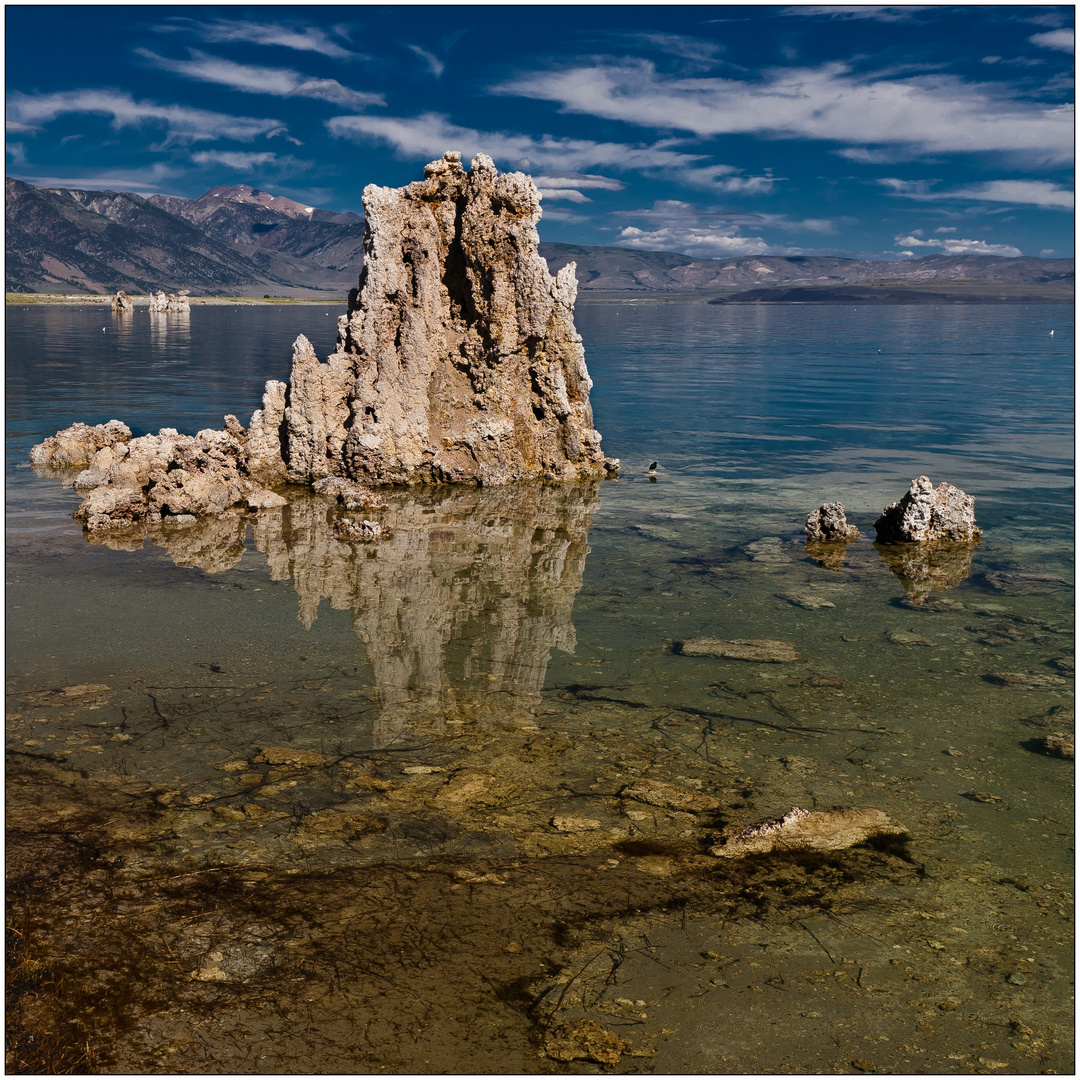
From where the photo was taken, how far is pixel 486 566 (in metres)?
15.5

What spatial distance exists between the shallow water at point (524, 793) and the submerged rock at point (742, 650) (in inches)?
7.4

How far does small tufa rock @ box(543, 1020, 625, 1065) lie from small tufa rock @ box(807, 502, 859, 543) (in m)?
13.0

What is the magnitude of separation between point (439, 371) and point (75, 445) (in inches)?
378

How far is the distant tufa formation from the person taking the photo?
20719 mm

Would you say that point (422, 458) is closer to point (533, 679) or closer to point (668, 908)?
point (533, 679)

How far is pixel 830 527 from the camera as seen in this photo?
17094mm

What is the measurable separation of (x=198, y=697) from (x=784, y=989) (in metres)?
6.84

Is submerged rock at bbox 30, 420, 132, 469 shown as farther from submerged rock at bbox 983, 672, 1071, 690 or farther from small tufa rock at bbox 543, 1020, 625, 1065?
small tufa rock at bbox 543, 1020, 625, 1065

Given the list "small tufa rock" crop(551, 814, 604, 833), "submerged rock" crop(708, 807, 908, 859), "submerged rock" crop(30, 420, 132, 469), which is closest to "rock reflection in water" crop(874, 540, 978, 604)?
"submerged rock" crop(708, 807, 908, 859)

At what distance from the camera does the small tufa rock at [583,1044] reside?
5301 millimetres

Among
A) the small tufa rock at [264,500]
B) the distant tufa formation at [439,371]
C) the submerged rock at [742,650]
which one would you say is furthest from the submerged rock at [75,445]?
the submerged rock at [742,650]

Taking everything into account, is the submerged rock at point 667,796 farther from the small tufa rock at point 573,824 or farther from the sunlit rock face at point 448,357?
the sunlit rock face at point 448,357

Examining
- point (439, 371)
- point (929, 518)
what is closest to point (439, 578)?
point (439, 371)

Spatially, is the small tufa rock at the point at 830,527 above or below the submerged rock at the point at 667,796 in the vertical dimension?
above
